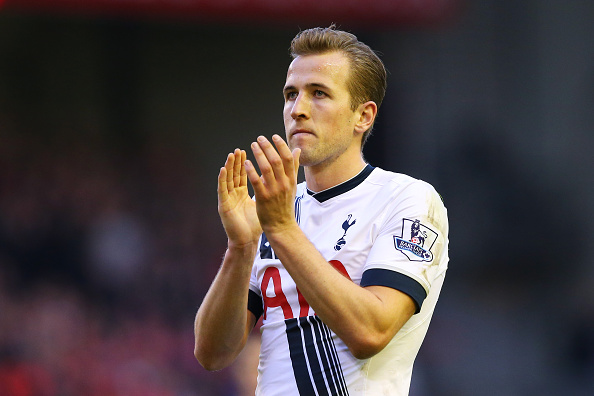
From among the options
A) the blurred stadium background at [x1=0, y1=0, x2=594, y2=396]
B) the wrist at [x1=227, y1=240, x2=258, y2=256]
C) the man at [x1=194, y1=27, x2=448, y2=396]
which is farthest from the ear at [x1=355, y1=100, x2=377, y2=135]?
the blurred stadium background at [x1=0, y1=0, x2=594, y2=396]

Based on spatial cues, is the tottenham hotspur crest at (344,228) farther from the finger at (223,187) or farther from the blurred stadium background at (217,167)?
the blurred stadium background at (217,167)

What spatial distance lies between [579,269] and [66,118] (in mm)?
6210

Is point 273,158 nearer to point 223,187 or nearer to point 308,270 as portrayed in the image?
point 308,270

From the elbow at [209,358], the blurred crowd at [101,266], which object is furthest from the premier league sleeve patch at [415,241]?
the blurred crowd at [101,266]

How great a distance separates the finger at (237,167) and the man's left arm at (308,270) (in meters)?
0.35

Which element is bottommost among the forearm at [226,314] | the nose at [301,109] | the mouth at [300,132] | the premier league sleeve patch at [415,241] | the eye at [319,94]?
the forearm at [226,314]

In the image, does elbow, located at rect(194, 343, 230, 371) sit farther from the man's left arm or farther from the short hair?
the short hair

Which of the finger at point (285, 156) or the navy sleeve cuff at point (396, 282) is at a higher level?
the finger at point (285, 156)

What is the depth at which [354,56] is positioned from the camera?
2814 millimetres

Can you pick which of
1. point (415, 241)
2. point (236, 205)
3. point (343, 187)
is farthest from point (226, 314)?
point (415, 241)

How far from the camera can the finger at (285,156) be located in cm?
211

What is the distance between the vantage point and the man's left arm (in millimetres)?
2133

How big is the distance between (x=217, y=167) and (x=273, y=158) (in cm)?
727

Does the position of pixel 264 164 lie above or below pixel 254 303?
above
